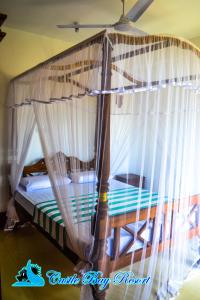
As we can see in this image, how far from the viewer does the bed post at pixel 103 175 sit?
5.98ft

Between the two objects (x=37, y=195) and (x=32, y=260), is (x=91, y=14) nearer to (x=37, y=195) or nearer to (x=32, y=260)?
(x=37, y=195)

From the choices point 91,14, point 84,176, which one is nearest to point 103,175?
point 84,176

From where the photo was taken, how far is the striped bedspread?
204 cm

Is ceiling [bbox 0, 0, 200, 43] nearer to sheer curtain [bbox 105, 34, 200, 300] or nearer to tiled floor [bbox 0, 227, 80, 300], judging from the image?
sheer curtain [bbox 105, 34, 200, 300]

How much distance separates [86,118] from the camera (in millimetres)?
1952

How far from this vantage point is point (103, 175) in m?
1.96

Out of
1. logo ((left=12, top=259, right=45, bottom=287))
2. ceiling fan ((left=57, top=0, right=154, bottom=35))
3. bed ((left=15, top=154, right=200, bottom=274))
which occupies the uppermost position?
ceiling fan ((left=57, top=0, right=154, bottom=35))

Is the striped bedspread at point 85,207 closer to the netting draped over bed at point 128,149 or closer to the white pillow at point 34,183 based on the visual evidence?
the netting draped over bed at point 128,149

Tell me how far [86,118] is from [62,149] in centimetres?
48

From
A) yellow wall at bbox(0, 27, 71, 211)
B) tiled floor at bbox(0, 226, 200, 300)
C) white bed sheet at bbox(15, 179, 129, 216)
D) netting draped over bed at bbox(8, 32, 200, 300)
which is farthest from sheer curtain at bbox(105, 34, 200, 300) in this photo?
yellow wall at bbox(0, 27, 71, 211)

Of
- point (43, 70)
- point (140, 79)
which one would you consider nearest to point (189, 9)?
point (140, 79)

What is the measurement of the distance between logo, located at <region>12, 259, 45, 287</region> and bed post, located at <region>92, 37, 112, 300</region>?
836 mm

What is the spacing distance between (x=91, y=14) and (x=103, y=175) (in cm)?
225

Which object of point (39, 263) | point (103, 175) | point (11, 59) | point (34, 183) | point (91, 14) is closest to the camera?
point (103, 175)
